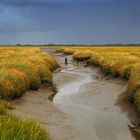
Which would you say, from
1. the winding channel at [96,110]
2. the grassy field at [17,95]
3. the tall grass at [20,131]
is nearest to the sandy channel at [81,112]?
the winding channel at [96,110]

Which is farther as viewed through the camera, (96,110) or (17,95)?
(96,110)

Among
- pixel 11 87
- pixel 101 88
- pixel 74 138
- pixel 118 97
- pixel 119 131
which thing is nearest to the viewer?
pixel 74 138

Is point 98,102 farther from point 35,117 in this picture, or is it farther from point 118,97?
point 35,117

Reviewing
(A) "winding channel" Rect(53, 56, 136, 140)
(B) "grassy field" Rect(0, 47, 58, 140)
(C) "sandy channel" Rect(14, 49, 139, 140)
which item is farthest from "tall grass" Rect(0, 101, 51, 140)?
(A) "winding channel" Rect(53, 56, 136, 140)

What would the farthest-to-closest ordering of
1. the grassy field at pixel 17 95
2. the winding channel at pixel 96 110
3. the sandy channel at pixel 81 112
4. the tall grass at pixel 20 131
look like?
1. the winding channel at pixel 96 110
2. the sandy channel at pixel 81 112
3. the grassy field at pixel 17 95
4. the tall grass at pixel 20 131

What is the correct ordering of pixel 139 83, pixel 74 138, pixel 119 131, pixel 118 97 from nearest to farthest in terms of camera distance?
pixel 74 138 → pixel 119 131 → pixel 139 83 → pixel 118 97

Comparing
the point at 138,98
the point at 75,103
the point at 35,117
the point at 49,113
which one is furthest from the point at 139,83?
the point at 35,117

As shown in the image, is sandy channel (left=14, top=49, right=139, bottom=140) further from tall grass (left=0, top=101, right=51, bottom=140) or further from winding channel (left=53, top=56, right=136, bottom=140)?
tall grass (left=0, top=101, right=51, bottom=140)

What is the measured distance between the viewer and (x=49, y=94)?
27672 millimetres

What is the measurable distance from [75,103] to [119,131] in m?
7.91

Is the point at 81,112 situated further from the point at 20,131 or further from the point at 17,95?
the point at 20,131

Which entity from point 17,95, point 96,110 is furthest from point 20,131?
point 96,110

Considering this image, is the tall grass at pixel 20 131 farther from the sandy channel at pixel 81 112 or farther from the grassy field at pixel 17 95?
the sandy channel at pixel 81 112

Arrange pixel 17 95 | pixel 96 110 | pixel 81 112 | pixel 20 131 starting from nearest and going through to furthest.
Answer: pixel 20 131 → pixel 81 112 → pixel 17 95 → pixel 96 110
